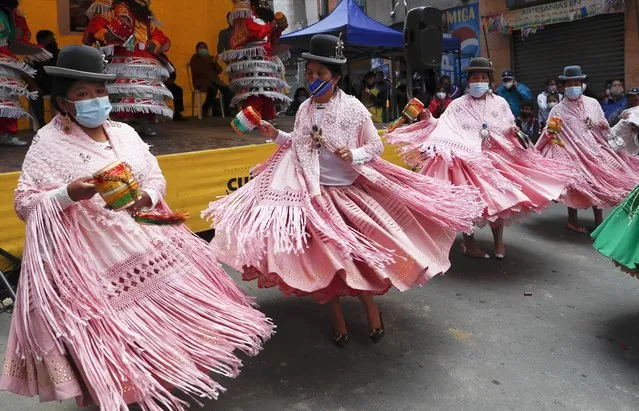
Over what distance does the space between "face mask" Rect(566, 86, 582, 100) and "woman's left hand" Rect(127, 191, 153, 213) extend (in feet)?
17.5

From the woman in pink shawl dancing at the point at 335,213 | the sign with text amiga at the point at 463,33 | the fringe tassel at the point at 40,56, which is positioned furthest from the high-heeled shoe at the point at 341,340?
the sign with text amiga at the point at 463,33

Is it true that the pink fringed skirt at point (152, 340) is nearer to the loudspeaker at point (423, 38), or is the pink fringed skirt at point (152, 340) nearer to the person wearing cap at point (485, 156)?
the person wearing cap at point (485, 156)

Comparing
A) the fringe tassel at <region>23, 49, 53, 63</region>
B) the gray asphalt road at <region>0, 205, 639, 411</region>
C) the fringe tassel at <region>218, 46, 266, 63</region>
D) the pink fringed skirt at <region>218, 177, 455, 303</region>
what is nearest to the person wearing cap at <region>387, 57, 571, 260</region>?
the gray asphalt road at <region>0, 205, 639, 411</region>

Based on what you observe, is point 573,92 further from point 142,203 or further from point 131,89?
point 142,203

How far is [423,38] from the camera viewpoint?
22.6ft

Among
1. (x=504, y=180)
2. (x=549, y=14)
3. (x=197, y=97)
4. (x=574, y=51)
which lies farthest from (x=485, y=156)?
(x=549, y=14)

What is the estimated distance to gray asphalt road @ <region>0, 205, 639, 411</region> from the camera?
3.09m

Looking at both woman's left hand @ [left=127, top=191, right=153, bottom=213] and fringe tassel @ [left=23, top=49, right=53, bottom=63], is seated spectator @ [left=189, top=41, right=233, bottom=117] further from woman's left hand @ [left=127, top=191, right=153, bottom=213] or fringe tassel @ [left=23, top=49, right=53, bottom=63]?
woman's left hand @ [left=127, top=191, right=153, bottom=213]

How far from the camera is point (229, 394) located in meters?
3.16

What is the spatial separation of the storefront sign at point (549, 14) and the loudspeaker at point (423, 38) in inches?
317

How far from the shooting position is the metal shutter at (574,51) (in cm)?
1321

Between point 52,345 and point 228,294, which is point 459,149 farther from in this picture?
point 52,345

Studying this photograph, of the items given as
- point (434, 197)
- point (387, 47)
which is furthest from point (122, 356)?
point (387, 47)

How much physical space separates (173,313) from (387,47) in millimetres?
10731
